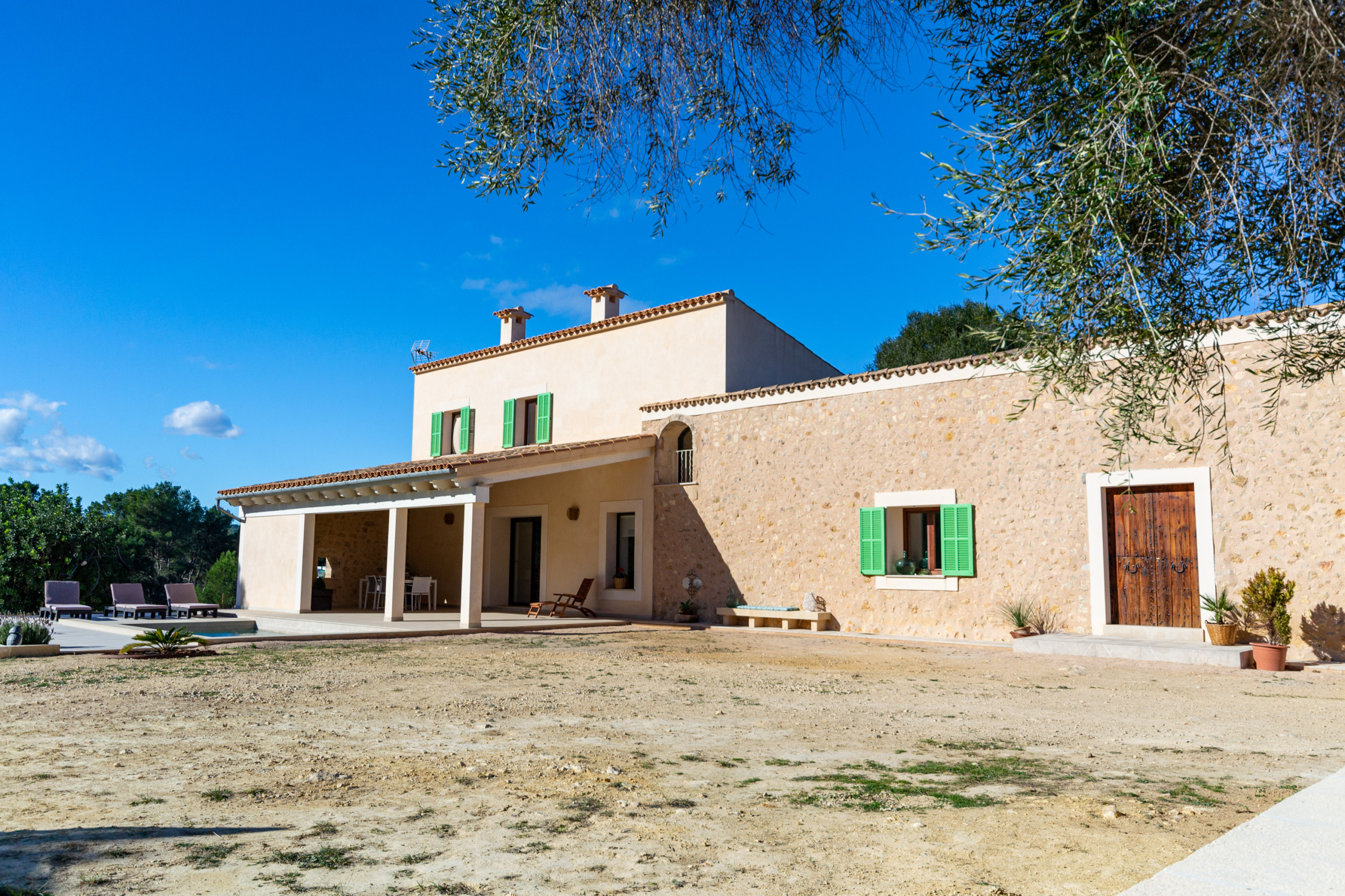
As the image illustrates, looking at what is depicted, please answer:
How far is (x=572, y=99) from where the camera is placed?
5203 millimetres

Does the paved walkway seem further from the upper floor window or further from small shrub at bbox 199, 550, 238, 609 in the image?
small shrub at bbox 199, 550, 238, 609

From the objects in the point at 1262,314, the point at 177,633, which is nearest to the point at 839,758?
the point at 177,633

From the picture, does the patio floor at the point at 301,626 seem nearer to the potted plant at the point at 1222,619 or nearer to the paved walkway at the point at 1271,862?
the potted plant at the point at 1222,619

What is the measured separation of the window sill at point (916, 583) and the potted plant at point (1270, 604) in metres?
3.63

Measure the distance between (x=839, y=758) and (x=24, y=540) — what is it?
18.3 metres

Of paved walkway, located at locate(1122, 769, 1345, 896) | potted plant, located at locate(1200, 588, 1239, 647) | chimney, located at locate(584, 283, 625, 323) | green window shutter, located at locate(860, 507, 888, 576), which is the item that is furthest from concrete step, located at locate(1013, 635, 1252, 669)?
chimney, located at locate(584, 283, 625, 323)

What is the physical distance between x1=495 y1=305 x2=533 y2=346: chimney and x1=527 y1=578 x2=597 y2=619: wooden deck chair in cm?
693

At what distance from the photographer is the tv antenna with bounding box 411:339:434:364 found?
905 inches

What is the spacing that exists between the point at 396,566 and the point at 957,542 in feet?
28.9

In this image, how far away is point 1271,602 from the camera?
10234mm

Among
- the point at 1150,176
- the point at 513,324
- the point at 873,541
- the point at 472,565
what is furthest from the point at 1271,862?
the point at 513,324

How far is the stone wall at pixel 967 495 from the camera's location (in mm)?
10281

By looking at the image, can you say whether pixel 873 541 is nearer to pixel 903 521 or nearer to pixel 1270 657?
pixel 903 521

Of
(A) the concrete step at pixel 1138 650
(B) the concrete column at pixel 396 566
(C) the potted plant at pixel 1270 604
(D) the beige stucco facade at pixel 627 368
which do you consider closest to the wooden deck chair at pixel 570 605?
(B) the concrete column at pixel 396 566
